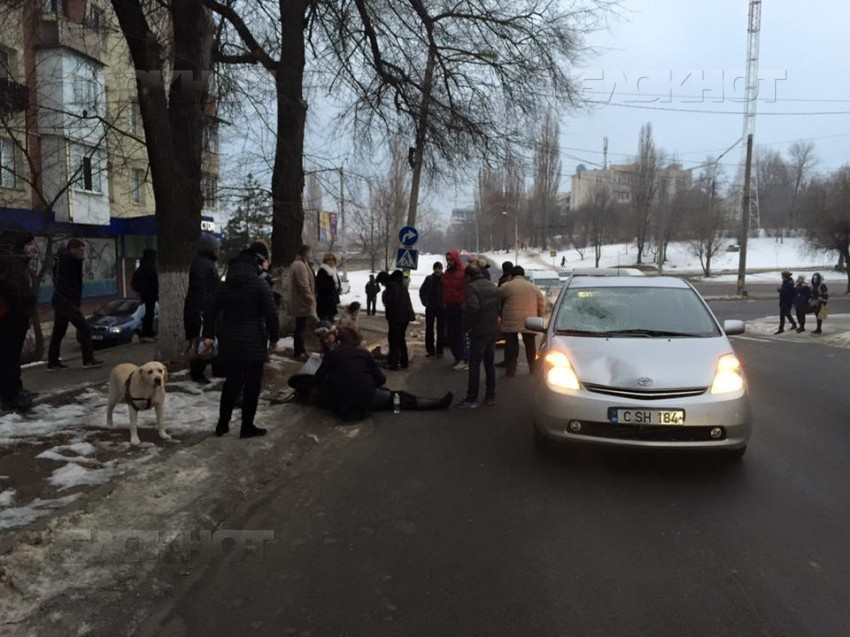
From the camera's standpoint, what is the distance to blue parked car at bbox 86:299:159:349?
1570cm

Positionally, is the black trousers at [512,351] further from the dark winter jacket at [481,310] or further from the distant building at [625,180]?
the distant building at [625,180]

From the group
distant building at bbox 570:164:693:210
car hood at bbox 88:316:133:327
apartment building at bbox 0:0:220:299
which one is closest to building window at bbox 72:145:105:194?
apartment building at bbox 0:0:220:299

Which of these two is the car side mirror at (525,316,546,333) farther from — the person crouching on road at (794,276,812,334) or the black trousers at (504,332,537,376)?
the person crouching on road at (794,276,812,334)

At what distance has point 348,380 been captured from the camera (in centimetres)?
745

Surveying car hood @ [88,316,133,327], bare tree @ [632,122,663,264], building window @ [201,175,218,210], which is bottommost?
car hood @ [88,316,133,327]

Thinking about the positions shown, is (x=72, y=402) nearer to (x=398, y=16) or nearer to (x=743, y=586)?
(x=743, y=586)

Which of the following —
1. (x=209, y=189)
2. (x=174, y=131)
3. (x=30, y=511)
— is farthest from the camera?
(x=209, y=189)

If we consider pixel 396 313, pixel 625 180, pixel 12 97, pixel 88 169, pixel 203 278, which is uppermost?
pixel 625 180

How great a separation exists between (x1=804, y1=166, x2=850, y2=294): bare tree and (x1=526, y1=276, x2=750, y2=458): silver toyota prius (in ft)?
139

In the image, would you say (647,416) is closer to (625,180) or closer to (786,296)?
(786,296)

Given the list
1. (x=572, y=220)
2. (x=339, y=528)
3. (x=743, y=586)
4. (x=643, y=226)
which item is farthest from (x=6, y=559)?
(x=572, y=220)

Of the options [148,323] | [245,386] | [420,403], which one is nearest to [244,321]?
[245,386]

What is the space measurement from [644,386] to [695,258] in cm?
8765

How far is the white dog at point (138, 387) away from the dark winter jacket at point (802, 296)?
67.5 feet
